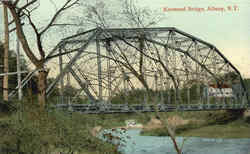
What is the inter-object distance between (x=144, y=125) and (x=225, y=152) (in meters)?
19.1

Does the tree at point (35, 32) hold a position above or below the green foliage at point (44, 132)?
above

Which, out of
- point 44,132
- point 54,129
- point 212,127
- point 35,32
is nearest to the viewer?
point 44,132

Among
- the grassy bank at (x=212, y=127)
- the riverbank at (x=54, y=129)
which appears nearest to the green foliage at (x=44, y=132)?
the riverbank at (x=54, y=129)

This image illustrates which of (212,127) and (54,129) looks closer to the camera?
(54,129)

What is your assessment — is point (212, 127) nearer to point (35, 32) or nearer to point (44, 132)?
point (35, 32)

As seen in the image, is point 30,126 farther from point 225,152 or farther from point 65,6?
point 225,152

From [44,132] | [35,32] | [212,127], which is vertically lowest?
[212,127]

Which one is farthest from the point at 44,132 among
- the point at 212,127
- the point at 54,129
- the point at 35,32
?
the point at 212,127

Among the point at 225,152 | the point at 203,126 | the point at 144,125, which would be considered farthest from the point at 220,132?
the point at 225,152

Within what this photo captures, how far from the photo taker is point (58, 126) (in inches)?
460

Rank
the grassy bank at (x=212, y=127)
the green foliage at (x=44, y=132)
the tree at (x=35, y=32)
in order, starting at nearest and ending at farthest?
the green foliage at (x=44, y=132) → the tree at (x=35, y=32) → the grassy bank at (x=212, y=127)

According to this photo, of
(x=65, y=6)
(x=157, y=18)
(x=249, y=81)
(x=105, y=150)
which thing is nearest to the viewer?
(x=157, y=18)

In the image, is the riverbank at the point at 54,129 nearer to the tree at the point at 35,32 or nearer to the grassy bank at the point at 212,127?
the tree at the point at 35,32

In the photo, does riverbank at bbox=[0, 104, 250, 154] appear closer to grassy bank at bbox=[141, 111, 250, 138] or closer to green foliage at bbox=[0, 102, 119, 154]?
green foliage at bbox=[0, 102, 119, 154]
